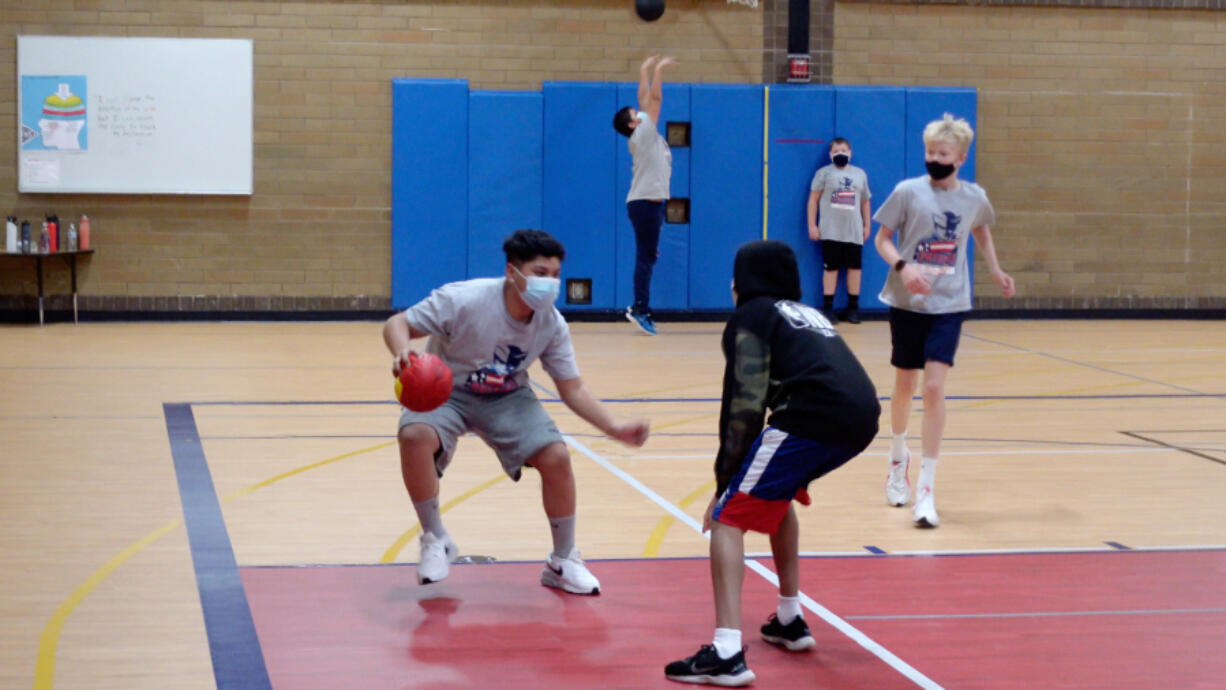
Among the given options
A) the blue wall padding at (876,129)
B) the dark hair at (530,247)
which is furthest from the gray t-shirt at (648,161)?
the dark hair at (530,247)

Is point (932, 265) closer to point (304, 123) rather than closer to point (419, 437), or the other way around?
point (419, 437)

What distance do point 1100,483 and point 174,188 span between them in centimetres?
→ 1021

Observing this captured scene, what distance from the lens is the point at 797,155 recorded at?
1519 cm

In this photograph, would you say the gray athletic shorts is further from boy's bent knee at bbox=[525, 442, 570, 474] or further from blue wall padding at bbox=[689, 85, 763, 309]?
blue wall padding at bbox=[689, 85, 763, 309]

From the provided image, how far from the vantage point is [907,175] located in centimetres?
1538

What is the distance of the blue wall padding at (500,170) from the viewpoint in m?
14.7

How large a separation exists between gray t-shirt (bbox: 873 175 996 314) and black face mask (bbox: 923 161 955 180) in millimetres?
73

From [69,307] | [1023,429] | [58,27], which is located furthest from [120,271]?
[1023,429]

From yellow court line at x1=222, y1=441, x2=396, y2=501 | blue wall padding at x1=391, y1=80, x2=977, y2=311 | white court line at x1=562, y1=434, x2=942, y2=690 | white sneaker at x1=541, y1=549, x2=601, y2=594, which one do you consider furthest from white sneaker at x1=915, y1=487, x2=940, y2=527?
blue wall padding at x1=391, y1=80, x2=977, y2=311

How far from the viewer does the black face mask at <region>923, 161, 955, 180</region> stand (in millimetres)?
6164

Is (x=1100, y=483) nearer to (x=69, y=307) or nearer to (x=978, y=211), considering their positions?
→ (x=978, y=211)

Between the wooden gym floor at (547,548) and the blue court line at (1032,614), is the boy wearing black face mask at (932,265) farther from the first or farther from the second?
the blue court line at (1032,614)

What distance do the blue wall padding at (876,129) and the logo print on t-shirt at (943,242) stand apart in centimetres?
910

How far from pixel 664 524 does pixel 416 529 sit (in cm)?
101
